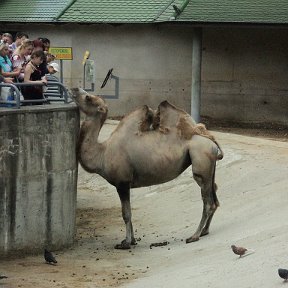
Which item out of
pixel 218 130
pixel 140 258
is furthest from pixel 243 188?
pixel 218 130

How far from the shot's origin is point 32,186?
1467cm

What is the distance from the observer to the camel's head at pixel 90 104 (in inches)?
595

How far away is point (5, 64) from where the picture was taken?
15.6m

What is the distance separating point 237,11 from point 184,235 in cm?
1115

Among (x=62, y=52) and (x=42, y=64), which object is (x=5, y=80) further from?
(x=62, y=52)

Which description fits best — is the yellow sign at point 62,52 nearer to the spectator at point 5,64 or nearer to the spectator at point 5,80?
the spectator at point 5,64

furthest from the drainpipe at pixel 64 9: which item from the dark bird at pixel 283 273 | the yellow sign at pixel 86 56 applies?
the dark bird at pixel 283 273

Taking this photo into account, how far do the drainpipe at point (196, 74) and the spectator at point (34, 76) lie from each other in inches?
409

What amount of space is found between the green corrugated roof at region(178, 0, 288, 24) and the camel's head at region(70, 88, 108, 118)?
10293 mm

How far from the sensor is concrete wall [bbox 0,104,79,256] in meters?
14.3

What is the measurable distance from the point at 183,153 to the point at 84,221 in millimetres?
3800

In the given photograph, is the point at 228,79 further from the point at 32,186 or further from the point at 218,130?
the point at 32,186

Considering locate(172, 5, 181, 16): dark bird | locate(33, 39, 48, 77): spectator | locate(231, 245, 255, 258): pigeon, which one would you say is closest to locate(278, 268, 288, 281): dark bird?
locate(231, 245, 255, 258): pigeon

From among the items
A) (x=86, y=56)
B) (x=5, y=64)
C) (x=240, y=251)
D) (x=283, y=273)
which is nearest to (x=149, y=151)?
(x=5, y=64)
